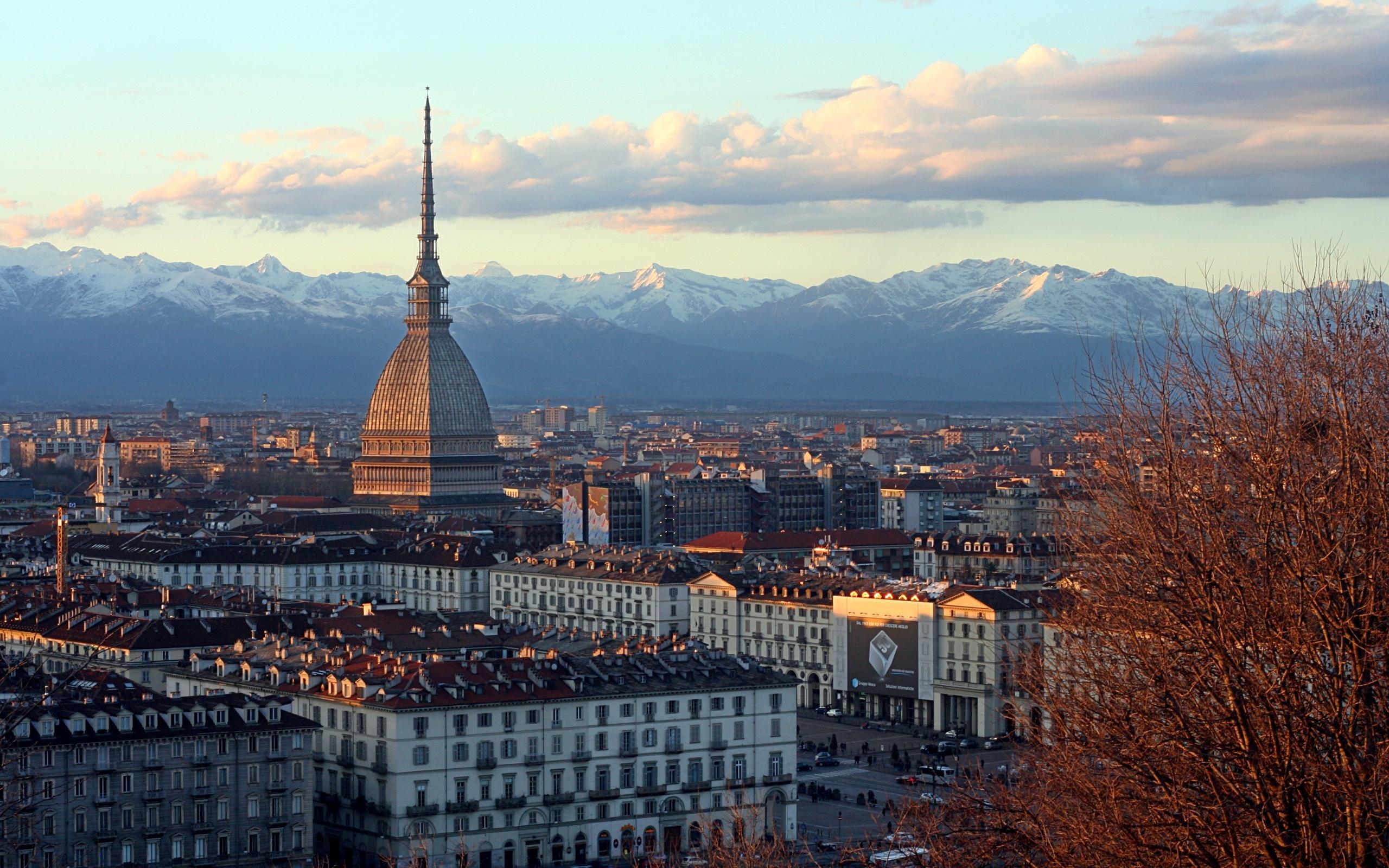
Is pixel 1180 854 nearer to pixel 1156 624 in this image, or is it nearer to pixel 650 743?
pixel 1156 624

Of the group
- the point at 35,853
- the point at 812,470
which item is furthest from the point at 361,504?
the point at 35,853

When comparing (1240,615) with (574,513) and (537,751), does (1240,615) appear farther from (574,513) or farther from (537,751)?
(574,513)

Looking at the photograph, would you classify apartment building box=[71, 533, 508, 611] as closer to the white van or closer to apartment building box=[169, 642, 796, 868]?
the white van

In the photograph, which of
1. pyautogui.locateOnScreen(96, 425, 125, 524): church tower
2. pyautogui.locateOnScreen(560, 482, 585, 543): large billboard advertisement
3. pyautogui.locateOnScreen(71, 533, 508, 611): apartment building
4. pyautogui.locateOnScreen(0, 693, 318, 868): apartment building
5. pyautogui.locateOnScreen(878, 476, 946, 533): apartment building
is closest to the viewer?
pyautogui.locateOnScreen(0, 693, 318, 868): apartment building

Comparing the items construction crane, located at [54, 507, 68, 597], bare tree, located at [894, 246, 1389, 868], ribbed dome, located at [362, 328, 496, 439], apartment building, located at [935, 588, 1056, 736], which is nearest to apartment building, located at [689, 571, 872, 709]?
apartment building, located at [935, 588, 1056, 736]

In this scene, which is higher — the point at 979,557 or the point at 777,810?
the point at 979,557

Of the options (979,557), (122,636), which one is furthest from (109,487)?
(122,636)
